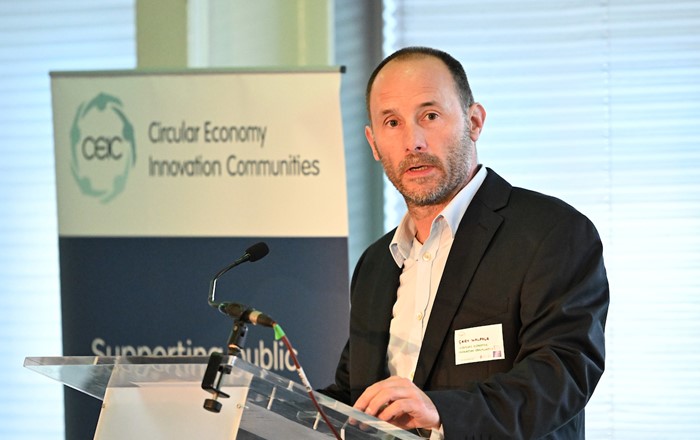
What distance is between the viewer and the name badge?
6.95ft

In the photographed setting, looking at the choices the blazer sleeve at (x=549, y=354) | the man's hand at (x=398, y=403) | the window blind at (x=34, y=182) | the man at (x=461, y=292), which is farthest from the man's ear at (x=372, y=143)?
the window blind at (x=34, y=182)

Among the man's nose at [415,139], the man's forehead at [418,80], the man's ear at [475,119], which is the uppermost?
the man's forehead at [418,80]

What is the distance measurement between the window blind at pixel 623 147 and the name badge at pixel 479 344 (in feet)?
7.82

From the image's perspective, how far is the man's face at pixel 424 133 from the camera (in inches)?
93.4

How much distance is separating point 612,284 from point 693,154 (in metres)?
0.73

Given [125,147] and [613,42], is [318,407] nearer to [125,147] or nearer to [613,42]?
[125,147]

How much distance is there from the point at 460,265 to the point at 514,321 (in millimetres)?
201

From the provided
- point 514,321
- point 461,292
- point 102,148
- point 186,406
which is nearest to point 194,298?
point 102,148

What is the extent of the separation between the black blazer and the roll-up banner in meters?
0.98

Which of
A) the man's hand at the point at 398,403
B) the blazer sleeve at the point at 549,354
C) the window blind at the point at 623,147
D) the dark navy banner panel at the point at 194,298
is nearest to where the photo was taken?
the man's hand at the point at 398,403

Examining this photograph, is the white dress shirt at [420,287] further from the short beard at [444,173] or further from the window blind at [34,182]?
the window blind at [34,182]

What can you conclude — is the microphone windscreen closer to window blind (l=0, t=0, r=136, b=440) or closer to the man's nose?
the man's nose

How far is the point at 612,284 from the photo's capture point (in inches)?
170

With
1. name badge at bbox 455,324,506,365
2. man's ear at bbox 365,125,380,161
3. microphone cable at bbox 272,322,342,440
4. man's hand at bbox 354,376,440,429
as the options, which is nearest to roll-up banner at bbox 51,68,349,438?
man's ear at bbox 365,125,380,161
